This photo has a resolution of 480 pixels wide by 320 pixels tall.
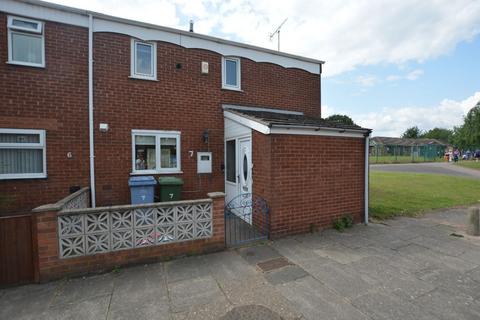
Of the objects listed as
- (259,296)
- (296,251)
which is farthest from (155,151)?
(259,296)

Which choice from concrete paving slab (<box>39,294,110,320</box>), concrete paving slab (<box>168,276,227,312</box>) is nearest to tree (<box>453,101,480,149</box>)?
concrete paving slab (<box>168,276,227,312</box>)

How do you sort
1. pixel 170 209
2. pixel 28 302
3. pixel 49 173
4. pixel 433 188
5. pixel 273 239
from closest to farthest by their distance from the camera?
pixel 28 302
pixel 170 209
pixel 273 239
pixel 49 173
pixel 433 188

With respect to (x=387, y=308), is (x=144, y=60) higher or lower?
higher

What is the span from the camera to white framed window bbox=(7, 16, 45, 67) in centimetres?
557

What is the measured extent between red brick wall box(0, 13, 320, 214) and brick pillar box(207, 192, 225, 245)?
281cm

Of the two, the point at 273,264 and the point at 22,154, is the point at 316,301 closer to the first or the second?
the point at 273,264

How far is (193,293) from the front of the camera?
3316mm

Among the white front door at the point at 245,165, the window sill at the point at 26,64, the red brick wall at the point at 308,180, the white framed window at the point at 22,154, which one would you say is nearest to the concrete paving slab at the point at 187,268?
the red brick wall at the point at 308,180

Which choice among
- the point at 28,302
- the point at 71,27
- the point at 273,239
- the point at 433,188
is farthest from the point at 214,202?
the point at 433,188

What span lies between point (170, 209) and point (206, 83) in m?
4.55

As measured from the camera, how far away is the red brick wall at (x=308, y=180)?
533cm

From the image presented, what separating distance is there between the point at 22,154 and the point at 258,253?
5.98 m

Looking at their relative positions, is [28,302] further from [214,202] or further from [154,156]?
[154,156]

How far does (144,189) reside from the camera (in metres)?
6.16
